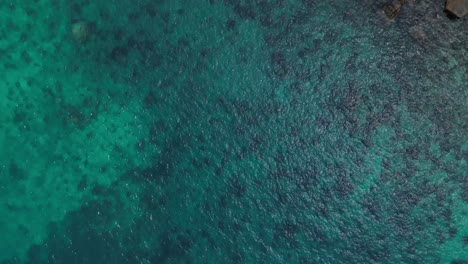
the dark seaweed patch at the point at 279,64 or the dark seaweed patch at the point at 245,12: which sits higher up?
the dark seaweed patch at the point at 245,12

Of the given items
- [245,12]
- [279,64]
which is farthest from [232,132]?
[245,12]

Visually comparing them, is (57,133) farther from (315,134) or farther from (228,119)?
(315,134)

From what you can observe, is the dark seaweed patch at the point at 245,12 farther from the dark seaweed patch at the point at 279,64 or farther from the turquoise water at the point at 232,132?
the dark seaweed patch at the point at 279,64

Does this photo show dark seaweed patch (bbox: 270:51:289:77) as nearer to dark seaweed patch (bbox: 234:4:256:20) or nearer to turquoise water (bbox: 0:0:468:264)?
turquoise water (bbox: 0:0:468:264)

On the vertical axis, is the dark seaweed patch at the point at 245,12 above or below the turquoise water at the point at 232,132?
above

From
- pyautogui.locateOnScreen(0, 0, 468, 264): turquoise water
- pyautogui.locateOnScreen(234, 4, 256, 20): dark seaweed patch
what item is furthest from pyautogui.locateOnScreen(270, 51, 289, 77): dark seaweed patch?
pyautogui.locateOnScreen(234, 4, 256, 20): dark seaweed patch

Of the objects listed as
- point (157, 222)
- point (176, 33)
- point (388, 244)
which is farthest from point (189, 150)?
point (388, 244)

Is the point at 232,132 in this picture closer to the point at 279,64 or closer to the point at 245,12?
the point at 279,64

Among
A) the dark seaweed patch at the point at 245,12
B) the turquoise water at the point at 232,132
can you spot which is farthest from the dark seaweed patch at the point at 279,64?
the dark seaweed patch at the point at 245,12
